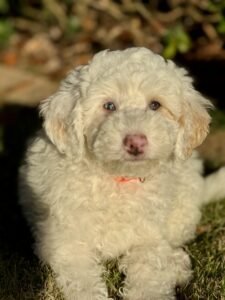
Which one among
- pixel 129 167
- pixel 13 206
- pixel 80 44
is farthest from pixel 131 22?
pixel 129 167

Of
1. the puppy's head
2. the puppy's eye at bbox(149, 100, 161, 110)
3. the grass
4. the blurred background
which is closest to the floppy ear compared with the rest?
the puppy's head

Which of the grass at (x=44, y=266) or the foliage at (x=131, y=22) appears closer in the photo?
the grass at (x=44, y=266)

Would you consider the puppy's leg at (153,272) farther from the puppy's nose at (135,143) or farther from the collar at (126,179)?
the puppy's nose at (135,143)

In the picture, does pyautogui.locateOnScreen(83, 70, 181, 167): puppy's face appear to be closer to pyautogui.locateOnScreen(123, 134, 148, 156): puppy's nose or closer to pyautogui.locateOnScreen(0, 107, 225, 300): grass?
pyautogui.locateOnScreen(123, 134, 148, 156): puppy's nose

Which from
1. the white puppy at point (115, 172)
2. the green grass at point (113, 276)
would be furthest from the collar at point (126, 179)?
the green grass at point (113, 276)

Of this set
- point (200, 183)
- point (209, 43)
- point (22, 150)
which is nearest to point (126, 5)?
point (209, 43)

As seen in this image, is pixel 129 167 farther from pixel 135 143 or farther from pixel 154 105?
pixel 154 105

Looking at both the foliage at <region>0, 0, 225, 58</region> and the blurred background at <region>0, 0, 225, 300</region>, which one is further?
the foliage at <region>0, 0, 225, 58</region>

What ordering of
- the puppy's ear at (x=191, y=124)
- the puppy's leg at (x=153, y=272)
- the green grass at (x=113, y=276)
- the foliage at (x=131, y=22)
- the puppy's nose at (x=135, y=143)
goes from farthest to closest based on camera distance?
the foliage at (x=131, y=22), the puppy's ear at (x=191, y=124), the puppy's leg at (x=153, y=272), the green grass at (x=113, y=276), the puppy's nose at (x=135, y=143)
